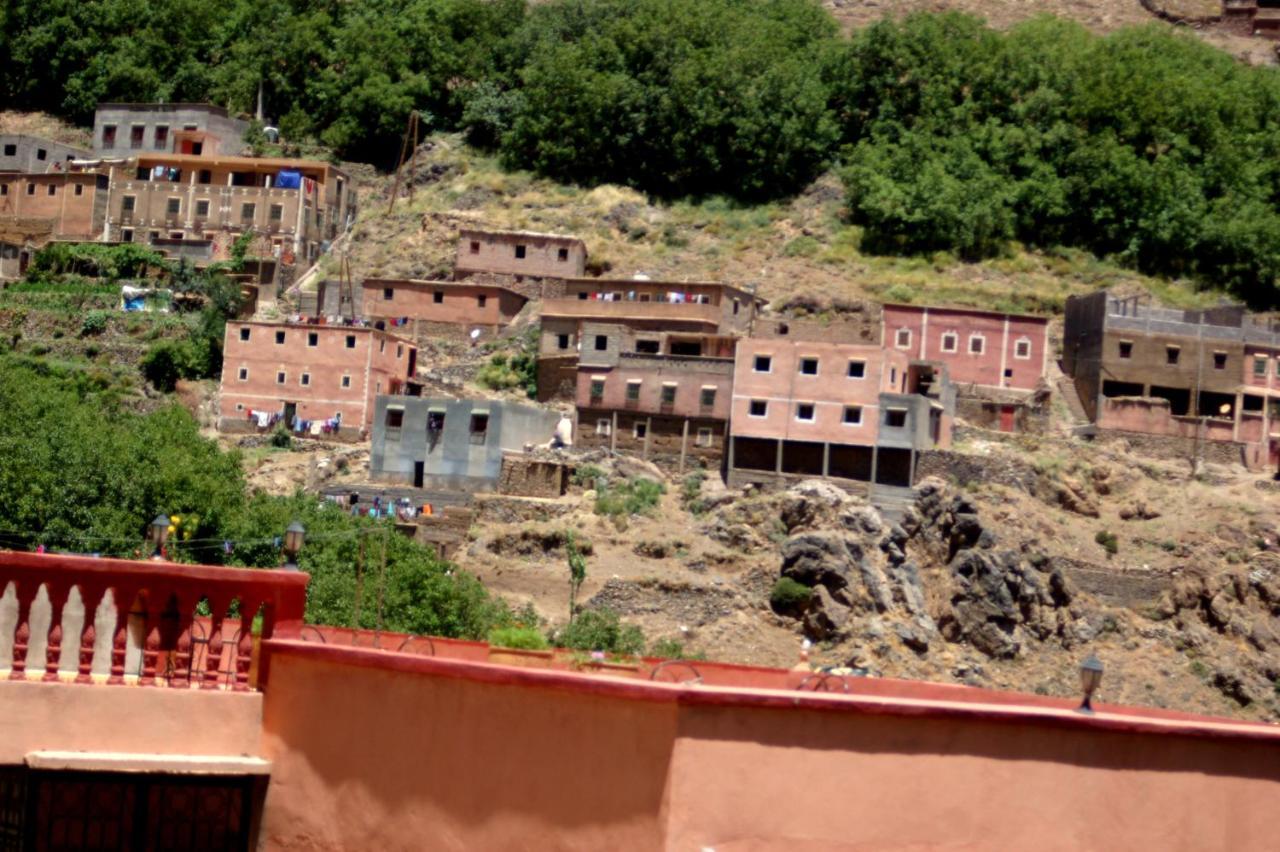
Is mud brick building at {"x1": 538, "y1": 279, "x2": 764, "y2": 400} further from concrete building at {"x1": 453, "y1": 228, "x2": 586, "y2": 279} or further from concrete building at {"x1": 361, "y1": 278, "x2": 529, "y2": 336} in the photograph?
concrete building at {"x1": 453, "y1": 228, "x2": 586, "y2": 279}

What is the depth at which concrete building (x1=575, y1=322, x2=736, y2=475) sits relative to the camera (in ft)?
163

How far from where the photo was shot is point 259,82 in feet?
251

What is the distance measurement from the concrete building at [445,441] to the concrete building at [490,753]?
122 feet

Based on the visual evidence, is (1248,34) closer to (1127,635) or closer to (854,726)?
(1127,635)

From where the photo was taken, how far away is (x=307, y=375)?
53.4 m

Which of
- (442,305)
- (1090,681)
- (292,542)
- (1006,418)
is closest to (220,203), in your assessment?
(442,305)

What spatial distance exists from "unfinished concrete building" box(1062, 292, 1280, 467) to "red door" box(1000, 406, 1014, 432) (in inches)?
94.3

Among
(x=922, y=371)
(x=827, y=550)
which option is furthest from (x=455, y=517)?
(x=922, y=371)

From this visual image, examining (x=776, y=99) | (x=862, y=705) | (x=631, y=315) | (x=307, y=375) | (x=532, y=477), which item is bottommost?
(x=862, y=705)

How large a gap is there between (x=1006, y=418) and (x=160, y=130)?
30846 mm

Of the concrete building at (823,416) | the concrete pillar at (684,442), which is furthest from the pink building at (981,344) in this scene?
the concrete pillar at (684,442)

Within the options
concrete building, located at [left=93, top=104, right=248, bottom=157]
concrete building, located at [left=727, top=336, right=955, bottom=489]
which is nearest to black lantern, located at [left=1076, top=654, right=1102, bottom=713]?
concrete building, located at [left=727, top=336, right=955, bottom=489]

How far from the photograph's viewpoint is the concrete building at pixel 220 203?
63000mm

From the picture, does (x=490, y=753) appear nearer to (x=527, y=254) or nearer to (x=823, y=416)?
(x=823, y=416)
